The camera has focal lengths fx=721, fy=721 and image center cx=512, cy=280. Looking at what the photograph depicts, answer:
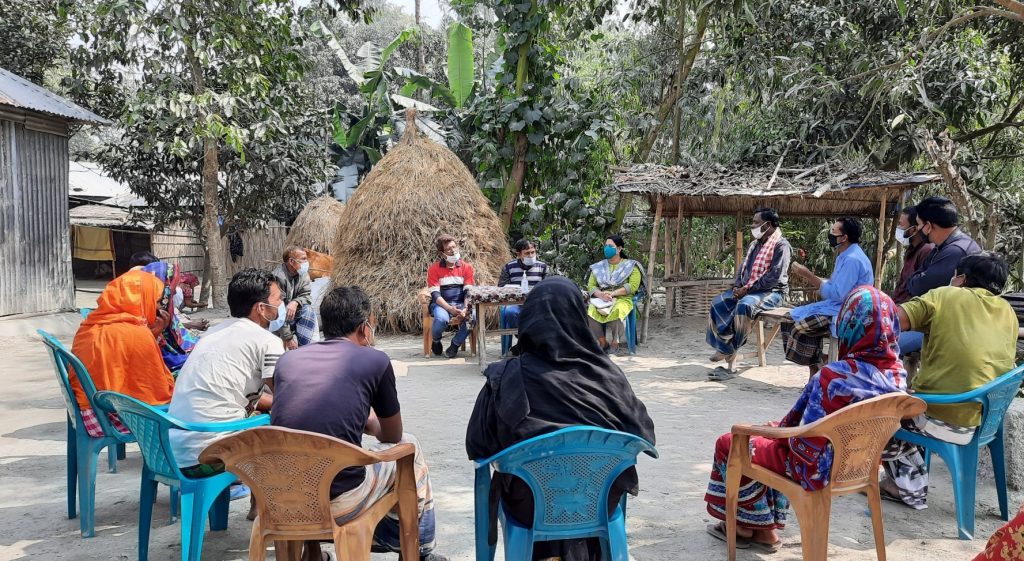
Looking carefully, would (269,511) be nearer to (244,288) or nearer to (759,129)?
(244,288)

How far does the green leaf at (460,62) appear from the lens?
14.5 metres

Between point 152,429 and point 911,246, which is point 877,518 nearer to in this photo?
point 152,429

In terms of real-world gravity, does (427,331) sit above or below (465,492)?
above

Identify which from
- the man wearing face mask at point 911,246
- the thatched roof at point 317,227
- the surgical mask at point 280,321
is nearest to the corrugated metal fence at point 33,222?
the thatched roof at point 317,227

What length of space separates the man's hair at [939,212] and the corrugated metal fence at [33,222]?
12886mm

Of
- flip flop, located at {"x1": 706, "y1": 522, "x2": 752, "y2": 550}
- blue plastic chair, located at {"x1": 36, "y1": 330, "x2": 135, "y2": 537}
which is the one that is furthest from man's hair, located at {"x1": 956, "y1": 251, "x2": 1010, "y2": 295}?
blue plastic chair, located at {"x1": 36, "y1": 330, "x2": 135, "y2": 537}

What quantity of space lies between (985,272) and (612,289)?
526 centimetres

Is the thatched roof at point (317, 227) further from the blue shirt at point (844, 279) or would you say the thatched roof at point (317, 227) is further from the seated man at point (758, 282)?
the blue shirt at point (844, 279)

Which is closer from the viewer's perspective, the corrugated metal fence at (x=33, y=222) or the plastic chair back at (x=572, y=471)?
the plastic chair back at (x=572, y=471)

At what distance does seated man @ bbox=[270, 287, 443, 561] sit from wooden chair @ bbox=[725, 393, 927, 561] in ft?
4.36

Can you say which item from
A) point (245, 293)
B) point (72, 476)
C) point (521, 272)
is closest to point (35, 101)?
point (521, 272)

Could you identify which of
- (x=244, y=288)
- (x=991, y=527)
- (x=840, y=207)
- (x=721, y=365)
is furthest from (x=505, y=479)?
(x=840, y=207)

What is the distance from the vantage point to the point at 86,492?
3.57 metres

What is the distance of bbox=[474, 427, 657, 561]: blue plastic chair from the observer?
2533mm
